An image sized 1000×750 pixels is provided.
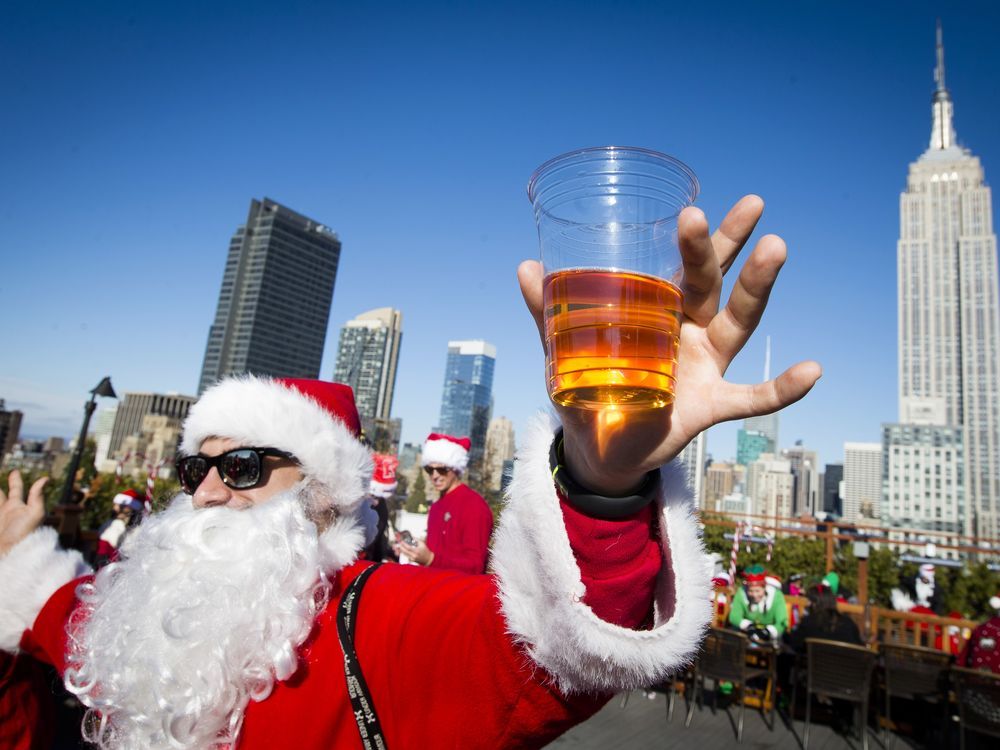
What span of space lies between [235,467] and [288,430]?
19cm

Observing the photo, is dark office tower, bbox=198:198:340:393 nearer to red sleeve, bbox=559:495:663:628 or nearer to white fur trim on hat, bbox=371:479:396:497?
white fur trim on hat, bbox=371:479:396:497

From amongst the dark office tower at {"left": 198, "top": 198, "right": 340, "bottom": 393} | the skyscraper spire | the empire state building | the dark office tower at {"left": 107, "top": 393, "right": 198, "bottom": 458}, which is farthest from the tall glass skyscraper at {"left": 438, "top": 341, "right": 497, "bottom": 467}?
the skyscraper spire

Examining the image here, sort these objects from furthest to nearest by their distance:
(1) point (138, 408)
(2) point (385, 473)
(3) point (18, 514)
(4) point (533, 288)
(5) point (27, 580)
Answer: (1) point (138, 408) → (2) point (385, 473) → (3) point (18, 514) → (5) point (27, 580) → (4) point (533, 288)

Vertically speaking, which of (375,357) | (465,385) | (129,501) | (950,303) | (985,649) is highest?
(950,303)

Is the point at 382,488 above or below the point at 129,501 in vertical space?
above

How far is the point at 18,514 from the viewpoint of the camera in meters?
2.17

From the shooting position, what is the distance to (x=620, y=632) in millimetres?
1044

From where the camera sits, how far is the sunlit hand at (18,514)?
6.91 feet

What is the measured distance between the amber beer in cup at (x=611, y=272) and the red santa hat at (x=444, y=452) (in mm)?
5241

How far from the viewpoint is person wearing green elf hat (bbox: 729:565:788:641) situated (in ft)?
23.9

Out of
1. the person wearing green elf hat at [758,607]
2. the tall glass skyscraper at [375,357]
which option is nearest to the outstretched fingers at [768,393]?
the person wearing green elf hat at [758,607]

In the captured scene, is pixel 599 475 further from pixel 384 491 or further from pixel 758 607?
pixel 758 607

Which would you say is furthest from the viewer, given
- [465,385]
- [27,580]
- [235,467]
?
[465,385]

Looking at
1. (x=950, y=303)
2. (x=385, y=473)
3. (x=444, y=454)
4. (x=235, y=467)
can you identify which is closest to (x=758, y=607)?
(x=444, y=454)
